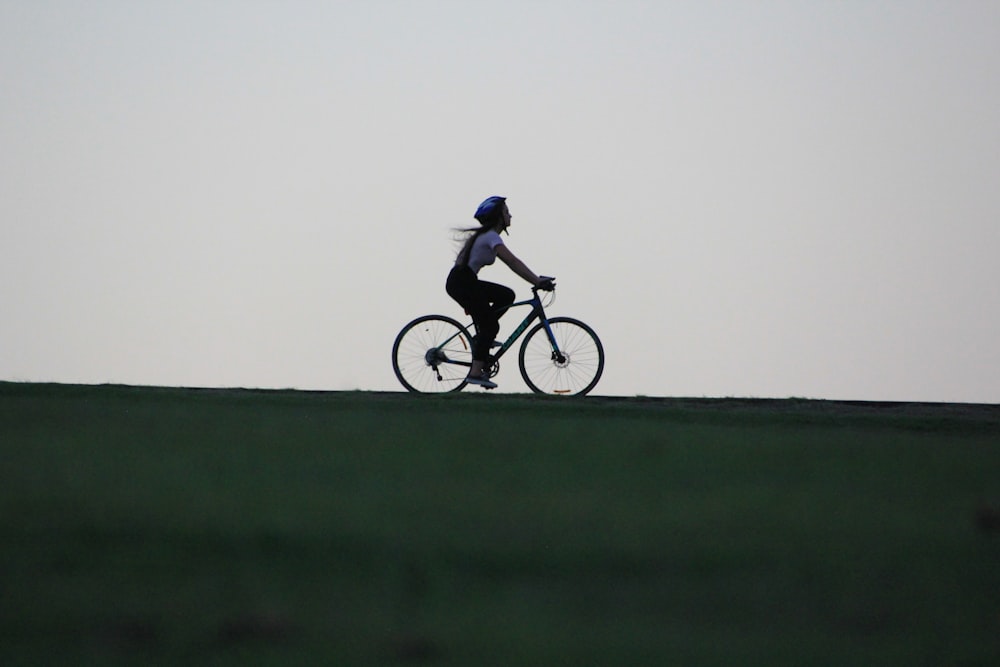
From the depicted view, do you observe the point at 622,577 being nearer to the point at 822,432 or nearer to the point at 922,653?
the point at 922,653

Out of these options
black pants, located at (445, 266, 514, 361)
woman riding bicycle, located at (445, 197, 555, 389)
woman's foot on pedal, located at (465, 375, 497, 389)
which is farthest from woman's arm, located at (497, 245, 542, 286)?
woman's foot on pedal, located at (465, 375, 497, 389)

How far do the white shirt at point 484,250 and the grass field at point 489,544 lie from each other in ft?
11.7

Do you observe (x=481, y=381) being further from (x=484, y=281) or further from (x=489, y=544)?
(x=489, y=544)

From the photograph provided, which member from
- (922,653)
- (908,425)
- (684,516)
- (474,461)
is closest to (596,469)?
(474,461)

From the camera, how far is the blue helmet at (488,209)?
1274 centimetres

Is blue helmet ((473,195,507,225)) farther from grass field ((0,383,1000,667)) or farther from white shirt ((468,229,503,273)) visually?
grass field ((0,383,1000,667))

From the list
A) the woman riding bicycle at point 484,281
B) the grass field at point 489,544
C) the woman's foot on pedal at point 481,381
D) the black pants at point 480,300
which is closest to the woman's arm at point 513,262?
the woman riding bicycle at point 484,281

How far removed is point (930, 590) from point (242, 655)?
2.52 meters

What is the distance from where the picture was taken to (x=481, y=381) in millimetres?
12922

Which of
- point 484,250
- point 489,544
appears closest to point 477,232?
point 484,250

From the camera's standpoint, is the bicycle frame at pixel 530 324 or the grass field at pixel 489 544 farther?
the bicycle frame at pixel 530 324

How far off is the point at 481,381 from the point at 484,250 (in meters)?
1.19

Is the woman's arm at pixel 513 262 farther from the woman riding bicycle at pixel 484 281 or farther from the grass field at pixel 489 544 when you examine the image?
the grass field at pixel 489 544

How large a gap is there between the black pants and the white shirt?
3.5 inches
